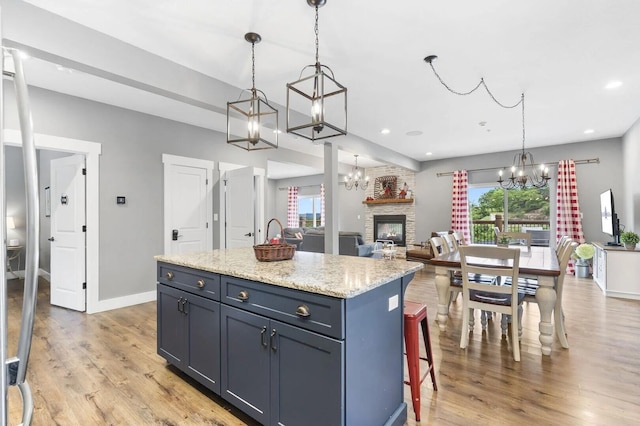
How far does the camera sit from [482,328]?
10.8 ft

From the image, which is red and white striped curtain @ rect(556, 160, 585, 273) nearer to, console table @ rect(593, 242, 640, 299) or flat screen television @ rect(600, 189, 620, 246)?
flat screen television @ rect(600, 189, 620, 246)

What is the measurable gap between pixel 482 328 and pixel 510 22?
2771mm

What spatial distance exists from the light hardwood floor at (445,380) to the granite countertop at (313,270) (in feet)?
2.86

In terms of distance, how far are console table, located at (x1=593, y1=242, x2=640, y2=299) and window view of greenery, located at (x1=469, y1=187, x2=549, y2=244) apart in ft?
7.05

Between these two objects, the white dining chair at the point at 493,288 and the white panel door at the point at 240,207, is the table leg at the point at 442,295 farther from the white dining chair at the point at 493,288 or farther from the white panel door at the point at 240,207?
the white panel door at the point at 240,207

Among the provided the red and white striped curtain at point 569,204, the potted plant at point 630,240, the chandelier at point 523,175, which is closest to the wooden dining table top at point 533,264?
the chandelier at point 523,175

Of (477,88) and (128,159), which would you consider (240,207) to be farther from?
(477,88)

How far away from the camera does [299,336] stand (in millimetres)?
1543

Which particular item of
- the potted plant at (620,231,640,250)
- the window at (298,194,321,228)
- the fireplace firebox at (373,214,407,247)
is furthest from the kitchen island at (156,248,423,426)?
the window at (298,194,321,228)

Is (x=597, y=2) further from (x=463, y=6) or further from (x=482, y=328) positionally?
(x=482, y=328)

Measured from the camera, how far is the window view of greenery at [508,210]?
699 centimetres

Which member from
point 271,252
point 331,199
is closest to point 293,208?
point 331,199

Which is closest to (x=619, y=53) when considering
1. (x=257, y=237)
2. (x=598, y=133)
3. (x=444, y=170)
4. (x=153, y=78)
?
(x=598, y=133)

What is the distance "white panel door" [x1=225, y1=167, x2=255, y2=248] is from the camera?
4.88 m
